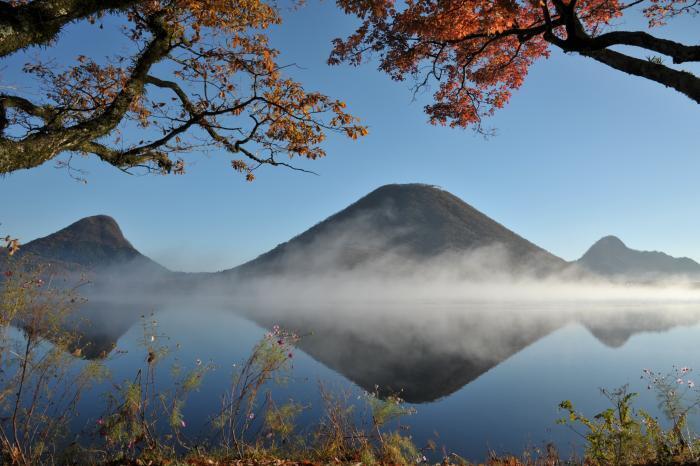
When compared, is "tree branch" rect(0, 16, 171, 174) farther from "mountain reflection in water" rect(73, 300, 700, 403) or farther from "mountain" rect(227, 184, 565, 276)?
"mountain" rect(227, 184, 565, 276)

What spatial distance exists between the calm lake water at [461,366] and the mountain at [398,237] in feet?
266

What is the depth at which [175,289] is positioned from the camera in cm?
13612

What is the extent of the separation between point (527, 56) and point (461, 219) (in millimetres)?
123244

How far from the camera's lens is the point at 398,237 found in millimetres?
125000

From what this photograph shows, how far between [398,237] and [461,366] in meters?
103

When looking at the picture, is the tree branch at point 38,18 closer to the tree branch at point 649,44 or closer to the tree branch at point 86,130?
the tree branch at point 86,130

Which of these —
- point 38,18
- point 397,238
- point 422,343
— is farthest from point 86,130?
point 397,238

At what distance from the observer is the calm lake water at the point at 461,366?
13.4 metres

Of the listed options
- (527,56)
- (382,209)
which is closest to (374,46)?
(527,56)

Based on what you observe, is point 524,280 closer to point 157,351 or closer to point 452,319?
point 452,319

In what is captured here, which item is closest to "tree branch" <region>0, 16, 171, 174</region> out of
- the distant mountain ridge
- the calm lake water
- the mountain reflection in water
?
the calm lake water

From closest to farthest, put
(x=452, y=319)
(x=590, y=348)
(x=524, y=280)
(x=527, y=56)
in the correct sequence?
(x=527, y=56) → (x=590, y=348) → (x=452, y=319) → (x=524, y=280)

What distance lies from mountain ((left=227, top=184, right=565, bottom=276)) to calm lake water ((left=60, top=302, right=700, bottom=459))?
3186 inches

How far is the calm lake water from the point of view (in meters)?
13.4
